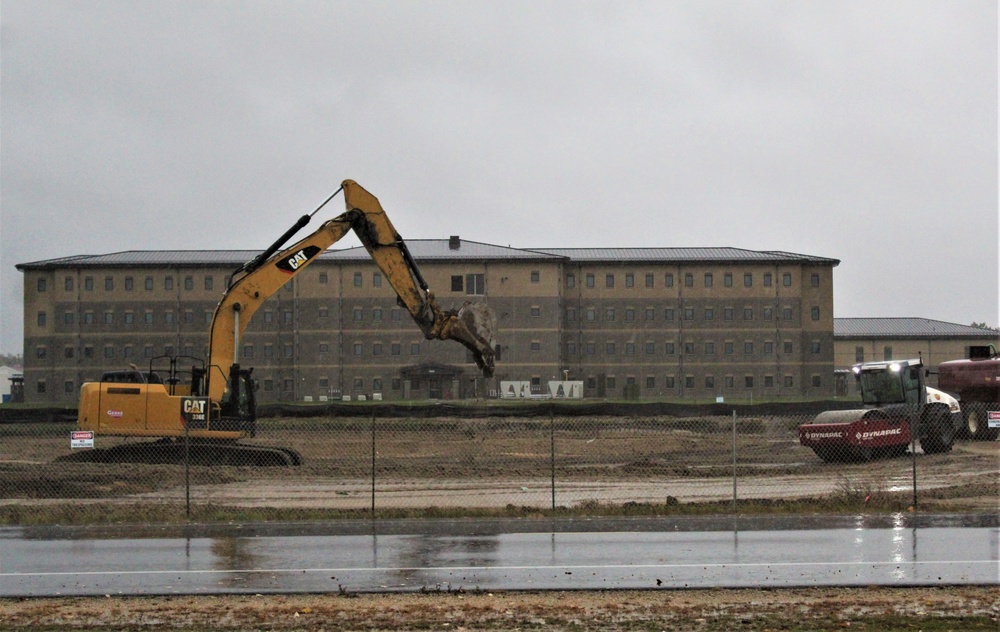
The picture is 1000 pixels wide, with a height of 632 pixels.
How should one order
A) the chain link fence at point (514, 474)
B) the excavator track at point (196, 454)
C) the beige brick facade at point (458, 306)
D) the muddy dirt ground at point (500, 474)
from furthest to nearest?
the beige brick facade at point (458, 306)
the excavator track at point (196, 454)
the muddy dirt ground at point (500, 474)
the chain link fence at point (514, 474)

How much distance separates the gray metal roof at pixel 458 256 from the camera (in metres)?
85.3

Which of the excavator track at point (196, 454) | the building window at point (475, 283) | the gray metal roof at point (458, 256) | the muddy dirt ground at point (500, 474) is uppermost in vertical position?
the gray metal roof at point (458, 256)

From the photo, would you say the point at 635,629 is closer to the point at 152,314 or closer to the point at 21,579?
the point at 21,579

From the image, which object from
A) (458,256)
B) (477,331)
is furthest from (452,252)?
(477,331)

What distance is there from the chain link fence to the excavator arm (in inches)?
109

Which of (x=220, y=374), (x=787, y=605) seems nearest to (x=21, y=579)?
(x=787, y=605)

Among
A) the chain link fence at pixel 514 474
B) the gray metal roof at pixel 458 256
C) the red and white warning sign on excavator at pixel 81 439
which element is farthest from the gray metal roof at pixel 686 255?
the red and white warning sign on excavator at pixel 81 439

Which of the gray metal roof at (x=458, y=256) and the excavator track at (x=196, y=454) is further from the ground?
the gray metal roof at (x=458, y=256)

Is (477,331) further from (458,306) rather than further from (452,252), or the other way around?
(452,252)

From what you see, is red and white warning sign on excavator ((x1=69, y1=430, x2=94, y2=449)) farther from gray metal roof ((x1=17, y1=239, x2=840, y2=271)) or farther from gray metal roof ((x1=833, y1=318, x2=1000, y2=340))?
gray metal roof ((x1=833, y1=318, x2=1000, y2=340))

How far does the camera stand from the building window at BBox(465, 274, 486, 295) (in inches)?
3361

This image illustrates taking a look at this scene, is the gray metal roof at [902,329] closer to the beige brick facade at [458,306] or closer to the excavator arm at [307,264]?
the beige brick facade at [458,306]

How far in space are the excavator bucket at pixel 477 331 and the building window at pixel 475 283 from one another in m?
58.0

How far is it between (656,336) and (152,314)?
39962 millimetres
